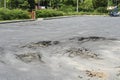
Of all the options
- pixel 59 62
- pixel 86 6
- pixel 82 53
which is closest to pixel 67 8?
pixel 86 6

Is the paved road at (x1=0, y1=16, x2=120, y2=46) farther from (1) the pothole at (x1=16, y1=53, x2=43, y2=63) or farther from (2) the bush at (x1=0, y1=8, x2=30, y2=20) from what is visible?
(2) the bush at (x1=0, y1=8, x2=30, y2=20)

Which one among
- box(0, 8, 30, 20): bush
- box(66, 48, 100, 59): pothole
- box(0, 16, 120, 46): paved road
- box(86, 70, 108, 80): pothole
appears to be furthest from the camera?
box(0, 8, 30, 20): bush

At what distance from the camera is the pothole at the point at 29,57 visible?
454 inches

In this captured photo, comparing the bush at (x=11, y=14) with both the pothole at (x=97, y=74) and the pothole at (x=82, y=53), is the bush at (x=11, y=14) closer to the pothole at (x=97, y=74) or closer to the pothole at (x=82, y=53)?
the pothole at (x=82, y=53)

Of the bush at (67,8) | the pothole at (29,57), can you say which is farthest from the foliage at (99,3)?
the pothole at (29,57)

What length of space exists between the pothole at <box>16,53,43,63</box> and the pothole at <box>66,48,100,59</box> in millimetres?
1178

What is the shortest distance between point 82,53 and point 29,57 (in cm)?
210

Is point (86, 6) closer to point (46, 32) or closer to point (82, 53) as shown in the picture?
point (46, 32)

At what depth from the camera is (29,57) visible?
12.1m

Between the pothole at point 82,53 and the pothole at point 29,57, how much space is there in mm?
1178

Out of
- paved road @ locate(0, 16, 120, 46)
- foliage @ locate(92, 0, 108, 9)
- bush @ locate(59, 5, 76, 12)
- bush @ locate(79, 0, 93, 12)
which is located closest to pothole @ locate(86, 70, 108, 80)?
paved road @ locate(0, 16, 120, 46)

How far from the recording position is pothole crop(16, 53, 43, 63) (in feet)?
37.9

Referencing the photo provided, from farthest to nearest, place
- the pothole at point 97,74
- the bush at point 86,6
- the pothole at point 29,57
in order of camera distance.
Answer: the bush at point 86,6, the pothole at point 29,57, the pothole at point 97,74

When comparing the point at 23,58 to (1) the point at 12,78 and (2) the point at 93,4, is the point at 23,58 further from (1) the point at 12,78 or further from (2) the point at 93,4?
(2) the point at 93,4
